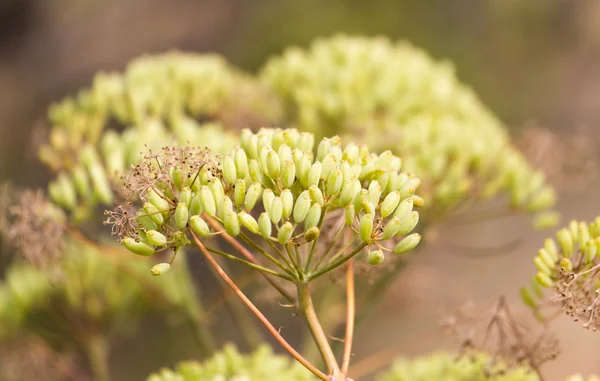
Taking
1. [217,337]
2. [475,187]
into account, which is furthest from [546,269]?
[217,337]

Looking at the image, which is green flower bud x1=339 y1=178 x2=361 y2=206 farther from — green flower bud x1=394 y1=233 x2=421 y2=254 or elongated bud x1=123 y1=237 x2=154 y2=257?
elongated bud x1=123 y1=237 x2=154 y2=257

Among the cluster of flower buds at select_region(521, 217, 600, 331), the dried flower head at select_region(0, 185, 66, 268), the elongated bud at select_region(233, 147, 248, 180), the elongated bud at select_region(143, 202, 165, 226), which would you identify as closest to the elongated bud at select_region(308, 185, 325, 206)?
the elongated bud at select_region(233, 147, 248, 180)

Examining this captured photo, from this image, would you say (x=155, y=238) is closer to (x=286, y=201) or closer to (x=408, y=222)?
(x=286, y=201)

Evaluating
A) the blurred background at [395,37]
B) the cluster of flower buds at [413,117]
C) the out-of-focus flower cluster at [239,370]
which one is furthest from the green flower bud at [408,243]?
the blurred background at [395,37]

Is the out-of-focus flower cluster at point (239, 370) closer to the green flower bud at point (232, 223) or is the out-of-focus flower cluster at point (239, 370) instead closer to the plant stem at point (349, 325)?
the plant stem at point (349, 325)

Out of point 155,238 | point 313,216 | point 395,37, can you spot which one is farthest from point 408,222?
point 395,37

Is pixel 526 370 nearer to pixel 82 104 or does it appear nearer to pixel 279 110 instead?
pixel 279 110
